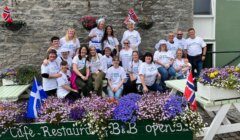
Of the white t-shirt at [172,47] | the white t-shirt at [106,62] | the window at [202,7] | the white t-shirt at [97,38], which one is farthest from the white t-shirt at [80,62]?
the window at [202,7]

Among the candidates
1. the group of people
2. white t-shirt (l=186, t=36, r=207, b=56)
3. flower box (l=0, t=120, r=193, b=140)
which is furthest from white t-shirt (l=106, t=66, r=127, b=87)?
flower box (l=0, t=120, r=193, b=140)

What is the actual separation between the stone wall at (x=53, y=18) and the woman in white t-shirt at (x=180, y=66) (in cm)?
155

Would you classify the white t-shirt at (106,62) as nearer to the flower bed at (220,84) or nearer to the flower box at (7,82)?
the flower box at (7,82)

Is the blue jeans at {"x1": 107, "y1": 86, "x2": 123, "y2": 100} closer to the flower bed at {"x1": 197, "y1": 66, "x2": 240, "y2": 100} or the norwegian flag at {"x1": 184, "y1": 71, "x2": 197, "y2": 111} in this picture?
the flower bed at {"x1": 197, "y1": 66, "x2": 240, "y2": 100}

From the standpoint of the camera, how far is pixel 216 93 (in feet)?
16.6

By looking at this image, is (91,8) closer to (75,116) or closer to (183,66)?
(183,66)

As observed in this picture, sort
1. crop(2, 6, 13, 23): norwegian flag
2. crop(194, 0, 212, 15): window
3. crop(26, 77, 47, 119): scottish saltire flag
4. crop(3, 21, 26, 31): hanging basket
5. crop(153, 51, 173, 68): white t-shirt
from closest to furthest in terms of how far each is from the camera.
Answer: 1. crop(26, 77, 47, 119): scottish saltire flag
2. crop(153, 51, 173, 68): white t-shirt
3. crop(2, 6, 13, 23): norwegian flag
4. crop(3, 21, 26, 31): hanging basket
5. crop(194, 0, 212, 15): window

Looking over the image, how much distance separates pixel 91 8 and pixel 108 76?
2.66 m

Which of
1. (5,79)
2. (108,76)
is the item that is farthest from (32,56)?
(108,76)

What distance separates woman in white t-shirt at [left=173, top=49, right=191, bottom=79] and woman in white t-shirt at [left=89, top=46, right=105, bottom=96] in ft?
5.72

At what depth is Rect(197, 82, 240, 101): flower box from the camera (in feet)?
16.6

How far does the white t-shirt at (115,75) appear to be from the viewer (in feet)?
23.6

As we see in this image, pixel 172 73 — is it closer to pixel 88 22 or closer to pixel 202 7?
pixel 88 22

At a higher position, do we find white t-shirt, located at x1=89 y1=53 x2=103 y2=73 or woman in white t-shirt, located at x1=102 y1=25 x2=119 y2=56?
woman in white t-shirt, located at x1=102 y1=25 x2=119 y2=56
